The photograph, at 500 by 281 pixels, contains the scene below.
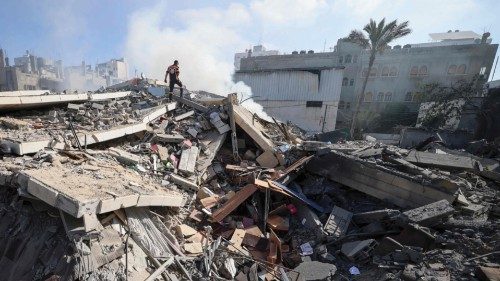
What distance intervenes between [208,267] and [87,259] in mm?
1727

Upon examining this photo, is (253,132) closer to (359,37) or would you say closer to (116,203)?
(116,203)

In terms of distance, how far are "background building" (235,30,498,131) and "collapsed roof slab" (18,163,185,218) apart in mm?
17737

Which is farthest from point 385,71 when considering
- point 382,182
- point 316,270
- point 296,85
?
point 316,270

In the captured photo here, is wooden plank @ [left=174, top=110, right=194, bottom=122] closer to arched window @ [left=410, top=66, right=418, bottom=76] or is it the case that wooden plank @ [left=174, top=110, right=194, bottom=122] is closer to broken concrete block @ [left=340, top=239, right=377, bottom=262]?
broken concrete block @ [left=340, top=239, right=377, bottom=262]

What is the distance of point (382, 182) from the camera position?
18.4 ft

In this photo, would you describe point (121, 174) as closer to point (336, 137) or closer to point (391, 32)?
point (336, 137)

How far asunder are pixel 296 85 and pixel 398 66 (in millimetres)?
12806

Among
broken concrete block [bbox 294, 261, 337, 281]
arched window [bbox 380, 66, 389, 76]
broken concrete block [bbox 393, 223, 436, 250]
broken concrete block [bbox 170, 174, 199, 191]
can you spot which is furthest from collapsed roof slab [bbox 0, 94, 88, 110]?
arched window [bbox 380, 66, 389, 76]

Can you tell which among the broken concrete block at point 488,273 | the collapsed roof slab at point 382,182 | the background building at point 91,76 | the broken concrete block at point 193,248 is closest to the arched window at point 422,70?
the collapsed roof slab at point 382,182

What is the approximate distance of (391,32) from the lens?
51.8 ft

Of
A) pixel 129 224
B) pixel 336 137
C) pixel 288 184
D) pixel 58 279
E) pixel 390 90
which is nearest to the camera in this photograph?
pixel 58 279

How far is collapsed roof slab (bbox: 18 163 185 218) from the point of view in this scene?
3217mm

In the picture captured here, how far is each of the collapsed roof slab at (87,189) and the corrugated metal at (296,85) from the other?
14.0 metres

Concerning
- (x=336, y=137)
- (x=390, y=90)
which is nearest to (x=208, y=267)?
(x=336, y=137)
